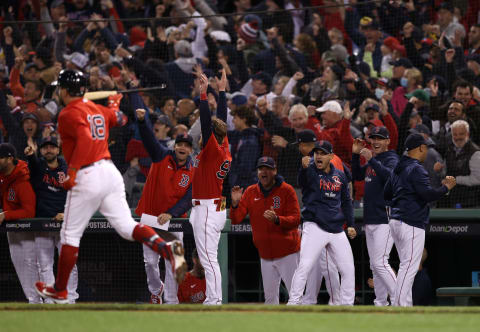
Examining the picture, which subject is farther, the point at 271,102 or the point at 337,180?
the point at 271,102

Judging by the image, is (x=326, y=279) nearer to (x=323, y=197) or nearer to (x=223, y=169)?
(x=323, y=197)

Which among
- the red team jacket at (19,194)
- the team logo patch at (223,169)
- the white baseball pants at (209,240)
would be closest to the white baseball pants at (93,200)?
the white baseball pants at (209,240)

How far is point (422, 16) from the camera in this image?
1293 cm

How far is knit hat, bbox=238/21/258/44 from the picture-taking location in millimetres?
13008

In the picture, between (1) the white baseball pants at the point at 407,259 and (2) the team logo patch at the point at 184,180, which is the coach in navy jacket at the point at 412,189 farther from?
(2) the team logo patch at the point at 184,180

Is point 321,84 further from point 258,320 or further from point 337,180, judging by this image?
point 258,320

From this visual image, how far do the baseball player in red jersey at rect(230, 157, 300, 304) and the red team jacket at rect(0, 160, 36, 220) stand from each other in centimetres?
236

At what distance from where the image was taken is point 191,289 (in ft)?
29.2

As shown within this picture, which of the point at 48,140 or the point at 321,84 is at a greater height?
the point at 321,84

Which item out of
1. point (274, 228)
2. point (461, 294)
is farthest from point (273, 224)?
point (461, 294)

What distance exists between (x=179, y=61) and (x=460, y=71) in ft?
14.0

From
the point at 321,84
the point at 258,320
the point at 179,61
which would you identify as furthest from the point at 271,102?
the point at 258,320

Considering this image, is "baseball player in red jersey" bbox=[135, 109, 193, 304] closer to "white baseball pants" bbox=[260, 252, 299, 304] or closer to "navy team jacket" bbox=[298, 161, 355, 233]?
"white baseball pants" bbox=[260, 252, 299, 304]

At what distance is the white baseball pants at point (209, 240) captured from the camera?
769cm
